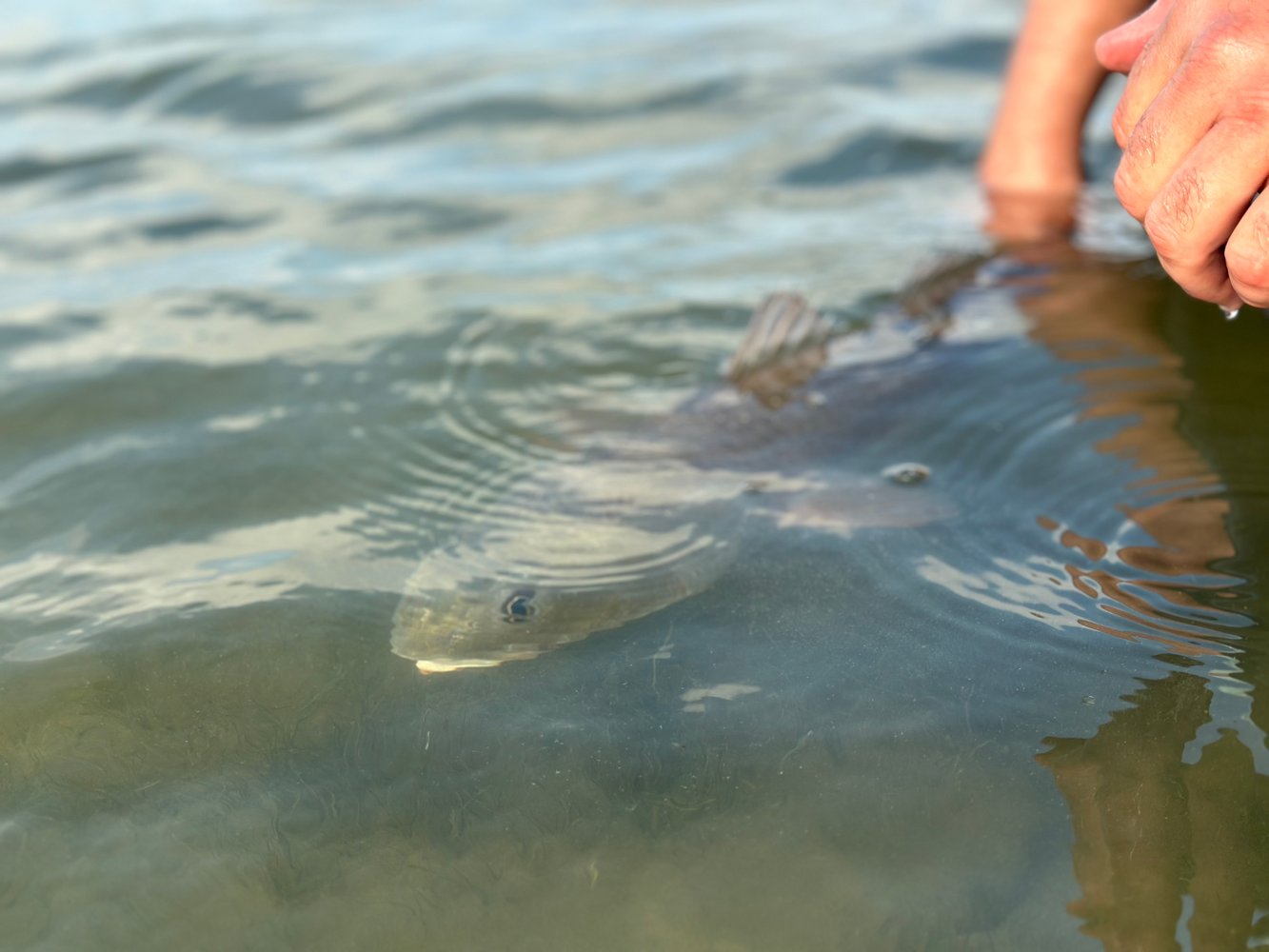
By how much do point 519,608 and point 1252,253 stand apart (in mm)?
1535

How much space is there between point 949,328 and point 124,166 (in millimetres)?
4189

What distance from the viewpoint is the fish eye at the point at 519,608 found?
268cm

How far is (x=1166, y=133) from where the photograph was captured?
2.07m

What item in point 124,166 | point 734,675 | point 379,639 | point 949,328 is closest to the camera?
point 734,675

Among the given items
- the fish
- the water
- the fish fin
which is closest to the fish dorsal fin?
the fish

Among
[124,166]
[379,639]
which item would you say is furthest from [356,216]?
[379,639]

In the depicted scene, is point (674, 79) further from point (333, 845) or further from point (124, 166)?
point (333, 845)

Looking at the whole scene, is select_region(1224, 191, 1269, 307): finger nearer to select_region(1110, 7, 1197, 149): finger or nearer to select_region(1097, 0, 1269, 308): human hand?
select_region(1097, 0, 1269, 308): human hand

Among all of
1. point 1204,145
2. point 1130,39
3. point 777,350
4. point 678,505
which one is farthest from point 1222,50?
point 777,350

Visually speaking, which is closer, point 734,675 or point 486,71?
point 734,675

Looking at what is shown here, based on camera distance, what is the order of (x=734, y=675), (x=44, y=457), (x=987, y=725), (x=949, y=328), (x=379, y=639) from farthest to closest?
1. (x=949, y=328)
2. (x=44, y=457)
3. (x=379, y=639)
4. (x=734, y=675)
5. (x=987, y=725)

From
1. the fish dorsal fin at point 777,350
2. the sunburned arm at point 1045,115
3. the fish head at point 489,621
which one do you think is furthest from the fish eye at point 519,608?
the sunburned arm at point 1045,115

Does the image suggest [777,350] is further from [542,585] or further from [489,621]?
[489,621]

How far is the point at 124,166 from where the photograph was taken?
6.22 m
